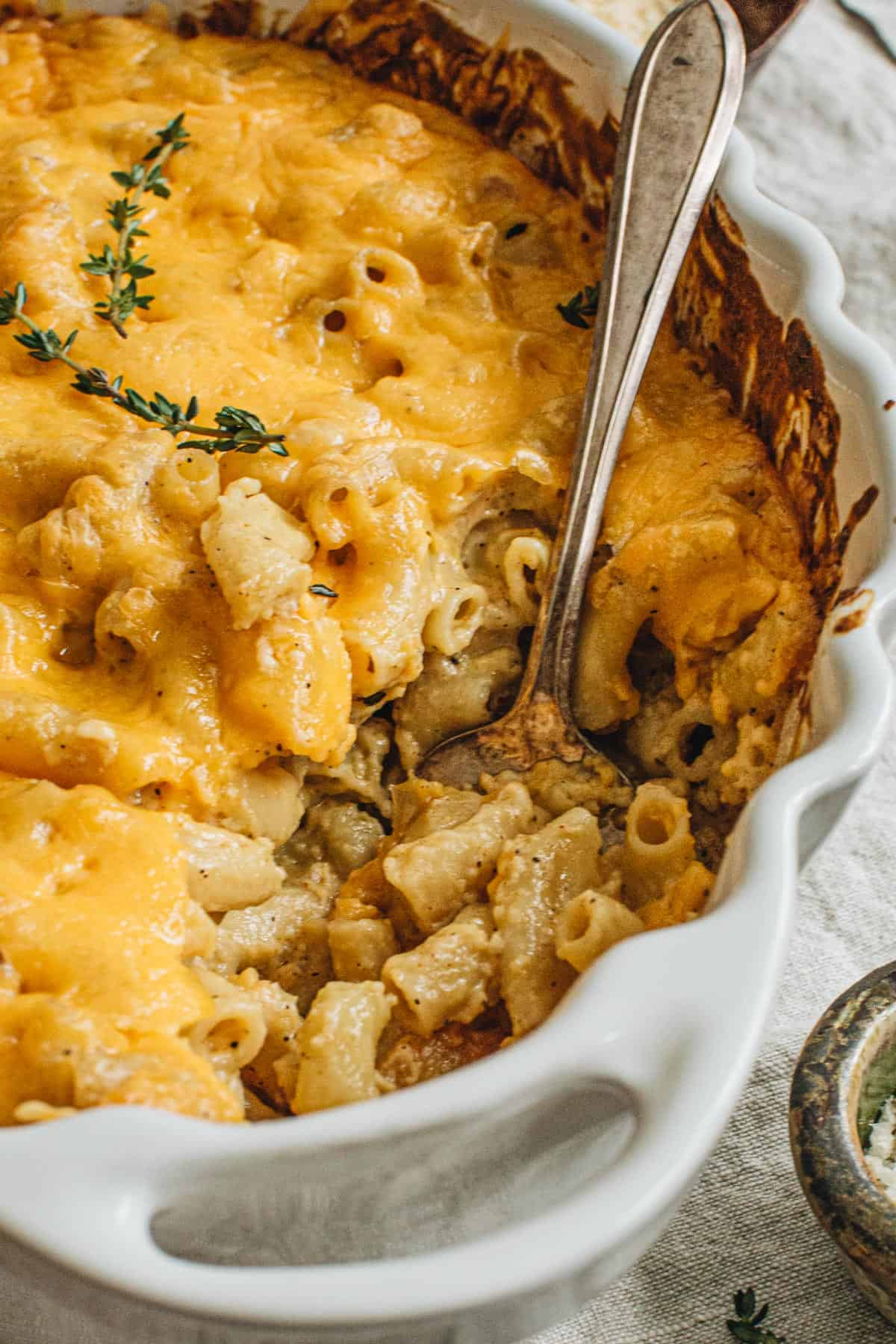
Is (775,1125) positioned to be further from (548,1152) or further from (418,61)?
(418,61)

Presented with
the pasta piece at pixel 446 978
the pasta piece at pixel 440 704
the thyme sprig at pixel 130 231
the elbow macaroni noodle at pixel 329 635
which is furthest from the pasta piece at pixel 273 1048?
the thyme sprig at pixel 130 231

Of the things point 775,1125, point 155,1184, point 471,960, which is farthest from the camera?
point 775,1125

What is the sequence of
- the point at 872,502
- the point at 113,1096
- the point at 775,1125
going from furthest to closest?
the point at 775,1125, the point at 872,502, the point at 113,1096

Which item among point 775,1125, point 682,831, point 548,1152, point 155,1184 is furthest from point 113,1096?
point 775,1125

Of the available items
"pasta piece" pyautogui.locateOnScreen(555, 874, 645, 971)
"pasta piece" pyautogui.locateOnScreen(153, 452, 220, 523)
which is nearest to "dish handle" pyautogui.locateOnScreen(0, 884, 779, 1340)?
"pasta piece" pyautogui.locateOnScreen(555, 874, 645, 971)

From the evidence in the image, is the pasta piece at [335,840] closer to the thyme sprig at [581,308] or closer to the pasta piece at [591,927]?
the pasta piece at [591,927]

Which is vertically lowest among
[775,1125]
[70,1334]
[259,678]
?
[70,1334]

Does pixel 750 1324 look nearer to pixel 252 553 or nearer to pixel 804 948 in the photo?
pixel 804 948
